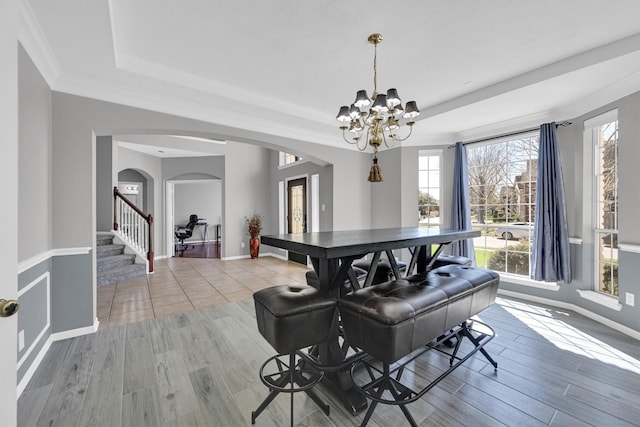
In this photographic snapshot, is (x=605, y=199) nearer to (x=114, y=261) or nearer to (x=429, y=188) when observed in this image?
(x=429, y=188)

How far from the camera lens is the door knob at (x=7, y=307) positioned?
0.79 m

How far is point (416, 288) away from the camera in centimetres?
167

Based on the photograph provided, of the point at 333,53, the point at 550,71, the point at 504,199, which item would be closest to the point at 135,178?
the point at 333,53

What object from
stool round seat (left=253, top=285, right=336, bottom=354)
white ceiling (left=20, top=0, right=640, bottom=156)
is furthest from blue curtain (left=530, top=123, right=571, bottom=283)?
stool round seat (left=253, top=285, right=336, bottom=354)

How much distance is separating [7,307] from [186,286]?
410 centimetres

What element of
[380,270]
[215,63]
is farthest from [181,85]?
[380,270]

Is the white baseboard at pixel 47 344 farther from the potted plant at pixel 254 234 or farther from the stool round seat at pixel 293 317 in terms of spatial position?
the potted plant at pixel 254 234

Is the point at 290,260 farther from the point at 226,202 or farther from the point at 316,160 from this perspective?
the point at 316,160

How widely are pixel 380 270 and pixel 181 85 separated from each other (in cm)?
292

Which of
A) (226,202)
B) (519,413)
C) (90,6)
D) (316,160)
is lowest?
(519,413)

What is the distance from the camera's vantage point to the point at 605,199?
3.20 m

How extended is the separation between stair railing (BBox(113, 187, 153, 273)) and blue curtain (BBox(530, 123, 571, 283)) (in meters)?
6.63

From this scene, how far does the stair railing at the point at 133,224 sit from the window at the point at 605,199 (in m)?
7.16

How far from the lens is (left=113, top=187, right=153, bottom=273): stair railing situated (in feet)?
18.4
